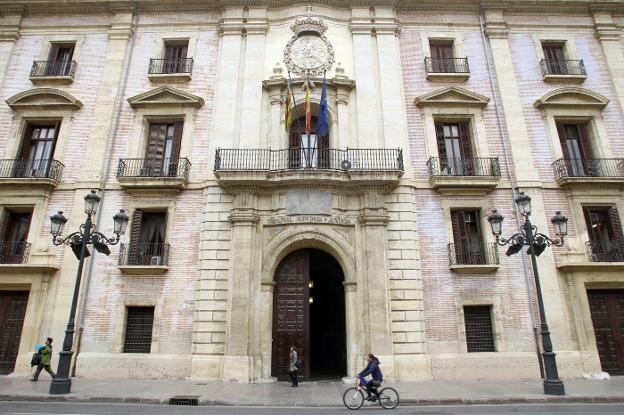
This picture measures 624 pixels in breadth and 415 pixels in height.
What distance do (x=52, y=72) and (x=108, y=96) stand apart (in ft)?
10.7

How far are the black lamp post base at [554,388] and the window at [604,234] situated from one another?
633 centimetres

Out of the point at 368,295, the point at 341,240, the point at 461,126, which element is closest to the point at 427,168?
the point at 461,126

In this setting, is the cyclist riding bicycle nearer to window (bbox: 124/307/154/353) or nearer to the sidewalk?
the sidewalk

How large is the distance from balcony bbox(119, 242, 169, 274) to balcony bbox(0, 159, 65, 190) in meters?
4.05

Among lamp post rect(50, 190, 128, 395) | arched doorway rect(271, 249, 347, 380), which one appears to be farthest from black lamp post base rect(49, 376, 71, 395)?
arched doorway rect(271, 249, 347, 380)

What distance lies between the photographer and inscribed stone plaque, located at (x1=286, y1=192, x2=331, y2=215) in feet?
46.7

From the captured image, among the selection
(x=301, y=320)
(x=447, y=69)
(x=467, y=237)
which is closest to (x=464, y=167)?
(x=467, y=237)

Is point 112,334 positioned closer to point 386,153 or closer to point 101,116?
point 101,116

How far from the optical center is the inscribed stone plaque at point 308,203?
14.2 metres

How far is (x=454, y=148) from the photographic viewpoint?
1623cm

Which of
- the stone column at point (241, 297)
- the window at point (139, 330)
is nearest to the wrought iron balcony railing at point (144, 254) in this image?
the window at point (139, 330)

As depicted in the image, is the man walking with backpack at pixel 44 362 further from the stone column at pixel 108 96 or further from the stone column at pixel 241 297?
the stone column at pixel 108 96

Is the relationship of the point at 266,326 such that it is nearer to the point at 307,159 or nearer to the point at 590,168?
the point at 307,159

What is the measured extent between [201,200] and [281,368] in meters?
6.83
